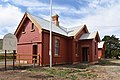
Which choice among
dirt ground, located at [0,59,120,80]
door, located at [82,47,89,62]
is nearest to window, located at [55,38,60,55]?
door, located at [82,47,89,62]

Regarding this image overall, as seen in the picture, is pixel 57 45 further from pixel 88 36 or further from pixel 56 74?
pixel 56 74

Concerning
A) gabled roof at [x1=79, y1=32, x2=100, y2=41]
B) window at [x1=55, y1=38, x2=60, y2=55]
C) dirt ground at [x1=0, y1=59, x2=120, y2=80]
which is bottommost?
dirt ground at [x1=0, y1=59, x2=120, y2=80]

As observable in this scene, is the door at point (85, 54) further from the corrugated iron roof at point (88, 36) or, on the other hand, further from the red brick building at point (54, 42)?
the corrugated iron roof at point (88, 36)

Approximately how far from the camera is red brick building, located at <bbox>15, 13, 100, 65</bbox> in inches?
909

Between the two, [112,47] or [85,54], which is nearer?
[85,54]

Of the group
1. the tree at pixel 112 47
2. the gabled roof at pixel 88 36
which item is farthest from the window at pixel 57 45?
the tree at pixel 112 47

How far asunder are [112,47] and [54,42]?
40093 mm

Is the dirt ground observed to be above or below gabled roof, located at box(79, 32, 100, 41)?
below

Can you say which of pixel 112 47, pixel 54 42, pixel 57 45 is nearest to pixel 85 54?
pixel 57 45

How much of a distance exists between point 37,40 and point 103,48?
36917 mm

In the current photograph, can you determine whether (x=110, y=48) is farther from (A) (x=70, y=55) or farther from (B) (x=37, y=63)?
(B) (x=37, y=63)

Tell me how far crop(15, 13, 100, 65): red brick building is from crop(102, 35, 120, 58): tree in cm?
2836

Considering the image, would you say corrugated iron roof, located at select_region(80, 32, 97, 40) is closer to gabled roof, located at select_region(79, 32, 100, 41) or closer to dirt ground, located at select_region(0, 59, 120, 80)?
gabled roof, located at select_region(79, 32, 100, 41)

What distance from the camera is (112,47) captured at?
6141 cm
